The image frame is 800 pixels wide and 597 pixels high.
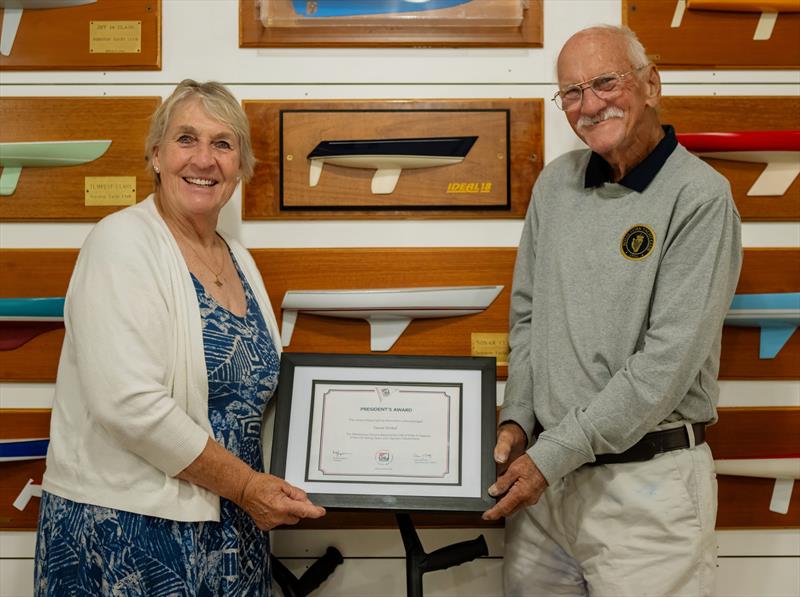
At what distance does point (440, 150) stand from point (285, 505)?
3.11ft

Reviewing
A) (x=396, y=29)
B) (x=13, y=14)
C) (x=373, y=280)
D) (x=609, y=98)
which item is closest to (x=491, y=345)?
(x=373, y=280)

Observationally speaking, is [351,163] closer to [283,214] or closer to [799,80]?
[283,214]

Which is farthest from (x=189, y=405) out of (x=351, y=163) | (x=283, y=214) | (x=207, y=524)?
(x=351, y=163)

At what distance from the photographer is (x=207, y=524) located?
1459 millimetres

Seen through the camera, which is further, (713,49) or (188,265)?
(713,49)

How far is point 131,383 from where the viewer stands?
1344mm

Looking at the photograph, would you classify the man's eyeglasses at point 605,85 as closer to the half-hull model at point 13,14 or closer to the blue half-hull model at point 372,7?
the blue half-hull model at point 372,7

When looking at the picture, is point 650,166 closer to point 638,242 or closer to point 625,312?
point 638,242

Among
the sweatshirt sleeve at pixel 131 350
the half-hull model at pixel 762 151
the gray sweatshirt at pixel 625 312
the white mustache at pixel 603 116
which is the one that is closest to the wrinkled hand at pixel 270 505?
the sweatshirt sleeve at pixel 131 350

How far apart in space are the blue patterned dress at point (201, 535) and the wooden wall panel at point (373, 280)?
27 centimetres

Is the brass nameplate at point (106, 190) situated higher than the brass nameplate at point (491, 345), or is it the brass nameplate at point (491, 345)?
the brass nameplate at point (106, 190)

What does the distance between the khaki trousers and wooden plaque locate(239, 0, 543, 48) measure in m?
1.09

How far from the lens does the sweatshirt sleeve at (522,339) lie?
5.40ft

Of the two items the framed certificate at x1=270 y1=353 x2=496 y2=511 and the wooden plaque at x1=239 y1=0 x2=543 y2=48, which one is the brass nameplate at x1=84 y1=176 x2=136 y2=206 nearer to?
the wooden plaque at x1=239 y1=0 x2=543 y2=48
